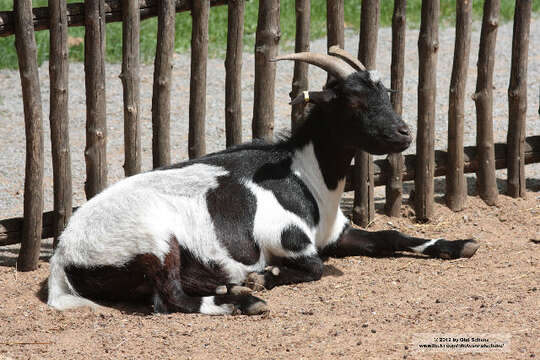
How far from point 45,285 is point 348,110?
2.43 meters

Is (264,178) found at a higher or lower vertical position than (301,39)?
lower

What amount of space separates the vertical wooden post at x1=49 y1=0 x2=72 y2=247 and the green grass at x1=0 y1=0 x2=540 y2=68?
244 inches

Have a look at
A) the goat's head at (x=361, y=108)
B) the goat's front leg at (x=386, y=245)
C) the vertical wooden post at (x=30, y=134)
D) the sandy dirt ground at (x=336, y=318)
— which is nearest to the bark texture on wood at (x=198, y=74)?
the goat's head at (x=361, y=108)

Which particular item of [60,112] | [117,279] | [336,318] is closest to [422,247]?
[336,318]

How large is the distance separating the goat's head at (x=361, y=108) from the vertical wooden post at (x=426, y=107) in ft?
3.58

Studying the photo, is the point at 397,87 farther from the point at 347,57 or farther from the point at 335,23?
the point at 347,57

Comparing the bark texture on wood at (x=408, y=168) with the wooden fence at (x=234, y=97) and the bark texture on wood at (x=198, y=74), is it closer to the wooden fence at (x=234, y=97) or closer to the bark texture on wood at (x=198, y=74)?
the wooden fence at (x=234, y=97)

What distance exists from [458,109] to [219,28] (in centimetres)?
710

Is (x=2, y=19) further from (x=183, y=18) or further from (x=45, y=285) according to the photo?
(x=183, y=18)

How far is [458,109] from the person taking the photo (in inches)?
290

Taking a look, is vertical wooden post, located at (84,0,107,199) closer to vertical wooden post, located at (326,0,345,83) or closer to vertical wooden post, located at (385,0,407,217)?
vertical wooden post, located at (326,0,345,83)

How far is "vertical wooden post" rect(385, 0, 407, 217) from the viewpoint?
7.04m

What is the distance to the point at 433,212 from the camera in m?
7.55

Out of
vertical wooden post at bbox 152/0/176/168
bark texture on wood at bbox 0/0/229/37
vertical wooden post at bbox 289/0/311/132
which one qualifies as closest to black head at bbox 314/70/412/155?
vertical wooden post at bbox 289/0/311/132
